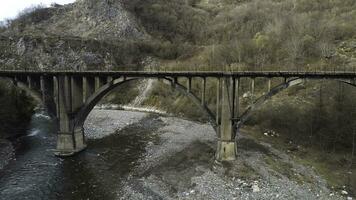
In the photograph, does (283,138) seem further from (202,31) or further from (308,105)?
(202,31)

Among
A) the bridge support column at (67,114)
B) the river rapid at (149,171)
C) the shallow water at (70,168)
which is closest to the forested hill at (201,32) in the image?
the river rapid at (149,171)

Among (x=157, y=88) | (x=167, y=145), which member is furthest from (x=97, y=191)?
Result: (x=157, y=88)

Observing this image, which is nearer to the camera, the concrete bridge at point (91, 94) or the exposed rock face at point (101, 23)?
the concrete bridge at point (91, 94)

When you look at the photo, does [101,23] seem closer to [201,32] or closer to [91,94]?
[201,32]

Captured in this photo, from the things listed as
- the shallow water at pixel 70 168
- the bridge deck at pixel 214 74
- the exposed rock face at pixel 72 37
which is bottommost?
the shallow water at pixel 70 168

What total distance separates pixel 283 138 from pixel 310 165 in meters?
→ 7.45

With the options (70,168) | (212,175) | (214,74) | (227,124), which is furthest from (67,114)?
(227,124)

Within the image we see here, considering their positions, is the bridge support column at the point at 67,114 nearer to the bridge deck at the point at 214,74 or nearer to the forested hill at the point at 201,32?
the bridge deck at the point at 214,74

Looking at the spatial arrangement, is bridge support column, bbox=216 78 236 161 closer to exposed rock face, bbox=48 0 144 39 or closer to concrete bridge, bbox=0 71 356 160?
concrete bridge, bbox=0 71 356 160

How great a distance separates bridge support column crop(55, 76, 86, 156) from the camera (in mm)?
28891

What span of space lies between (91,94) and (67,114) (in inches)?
119

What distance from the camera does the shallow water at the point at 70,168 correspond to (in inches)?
844

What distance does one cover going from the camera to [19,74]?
30.2 m

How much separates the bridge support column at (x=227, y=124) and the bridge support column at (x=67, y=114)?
46.7 ft
